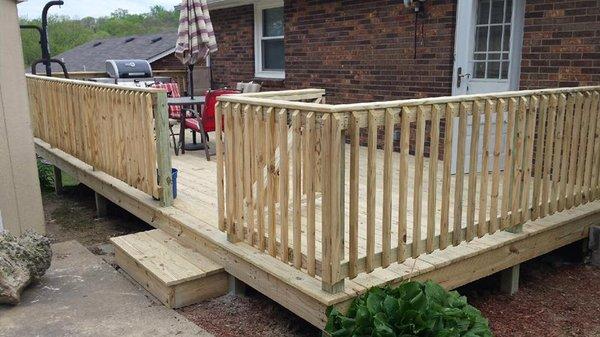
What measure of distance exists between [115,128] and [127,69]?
7.13 metres

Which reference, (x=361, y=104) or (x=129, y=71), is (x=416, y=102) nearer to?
(x=361, y=104)

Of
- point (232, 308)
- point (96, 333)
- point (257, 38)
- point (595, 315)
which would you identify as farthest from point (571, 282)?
point (257, 38)

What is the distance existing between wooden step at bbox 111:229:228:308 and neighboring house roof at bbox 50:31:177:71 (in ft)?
55.6

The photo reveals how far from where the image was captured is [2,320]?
344cm

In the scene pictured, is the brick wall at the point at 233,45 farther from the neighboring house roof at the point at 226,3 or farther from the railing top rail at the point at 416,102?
the railing top rail at the point at 416,102

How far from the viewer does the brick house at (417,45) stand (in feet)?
16.4

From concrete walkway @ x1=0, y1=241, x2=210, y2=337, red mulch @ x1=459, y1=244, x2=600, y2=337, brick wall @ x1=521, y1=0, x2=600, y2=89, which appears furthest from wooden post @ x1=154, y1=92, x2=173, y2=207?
brick wall @ x1=521, y1=0, x2=600, y2=89

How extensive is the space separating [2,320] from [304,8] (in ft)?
18.9

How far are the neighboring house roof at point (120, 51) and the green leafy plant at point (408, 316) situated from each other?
61.1 feet

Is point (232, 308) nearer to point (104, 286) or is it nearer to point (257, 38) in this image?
point (104, 286)

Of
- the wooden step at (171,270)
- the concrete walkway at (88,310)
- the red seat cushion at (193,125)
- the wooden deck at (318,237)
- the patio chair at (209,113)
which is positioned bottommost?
the concrete walkway at (88,310)

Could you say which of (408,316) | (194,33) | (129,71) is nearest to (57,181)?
(194,33)

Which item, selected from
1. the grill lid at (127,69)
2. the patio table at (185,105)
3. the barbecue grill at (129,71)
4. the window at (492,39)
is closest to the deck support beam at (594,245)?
the window at (492,39)

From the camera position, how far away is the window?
545 cm
